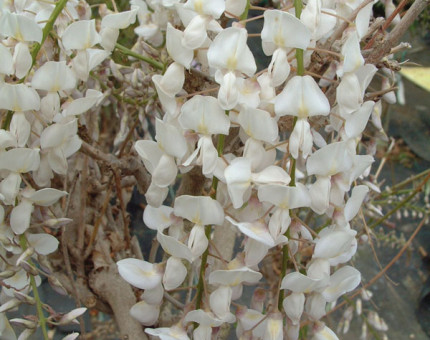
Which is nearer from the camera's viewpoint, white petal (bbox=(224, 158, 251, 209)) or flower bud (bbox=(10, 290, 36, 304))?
white petal (bbox=(224, 158, 251, 209))

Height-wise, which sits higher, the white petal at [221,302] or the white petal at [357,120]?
the white petal at [357,120]

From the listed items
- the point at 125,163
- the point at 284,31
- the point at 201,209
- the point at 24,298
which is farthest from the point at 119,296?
the point at 284,31

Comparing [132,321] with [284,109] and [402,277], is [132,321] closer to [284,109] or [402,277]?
[284,109]

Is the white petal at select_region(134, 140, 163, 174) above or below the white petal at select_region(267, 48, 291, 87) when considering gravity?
below

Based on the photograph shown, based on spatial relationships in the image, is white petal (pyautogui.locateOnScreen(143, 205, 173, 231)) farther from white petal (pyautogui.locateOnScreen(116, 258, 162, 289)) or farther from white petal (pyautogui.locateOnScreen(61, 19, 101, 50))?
white petal (pyautogui.locateOnScreen(61, 19, 101, 50))

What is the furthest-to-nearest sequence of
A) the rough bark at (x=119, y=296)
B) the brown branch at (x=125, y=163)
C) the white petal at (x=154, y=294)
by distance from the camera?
the rough bark at (x=119, y=296) < the brown branch at (x=125, y=163) < the white petal at (x=154, y=294)

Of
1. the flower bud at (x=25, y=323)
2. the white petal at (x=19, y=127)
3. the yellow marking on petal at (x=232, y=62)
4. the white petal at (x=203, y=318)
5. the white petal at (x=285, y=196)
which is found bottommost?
the flower bud at (x=25, y=323)

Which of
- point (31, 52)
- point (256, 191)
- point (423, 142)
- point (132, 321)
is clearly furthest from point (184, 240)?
point (423, 142)

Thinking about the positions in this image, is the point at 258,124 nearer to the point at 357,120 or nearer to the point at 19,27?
the point at 357,120

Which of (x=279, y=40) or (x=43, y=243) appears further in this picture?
(x=43, y=243)

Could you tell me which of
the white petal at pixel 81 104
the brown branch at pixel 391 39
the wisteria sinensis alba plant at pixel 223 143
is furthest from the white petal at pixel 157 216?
the brown branch at pixel 391 39

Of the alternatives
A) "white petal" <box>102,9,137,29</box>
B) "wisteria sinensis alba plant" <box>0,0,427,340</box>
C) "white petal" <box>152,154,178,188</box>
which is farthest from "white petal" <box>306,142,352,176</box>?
"white petal" <box>102,9,137,29</box>

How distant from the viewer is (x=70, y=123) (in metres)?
0.48

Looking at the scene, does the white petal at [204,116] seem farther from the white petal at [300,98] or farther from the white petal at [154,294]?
the white petal at [154,294]
